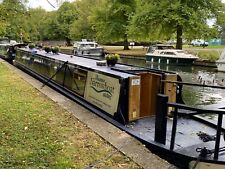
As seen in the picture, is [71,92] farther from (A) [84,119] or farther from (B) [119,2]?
(B) [119,2]

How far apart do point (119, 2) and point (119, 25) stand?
3.17 m

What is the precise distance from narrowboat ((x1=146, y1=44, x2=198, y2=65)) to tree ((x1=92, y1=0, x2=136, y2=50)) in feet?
39.5

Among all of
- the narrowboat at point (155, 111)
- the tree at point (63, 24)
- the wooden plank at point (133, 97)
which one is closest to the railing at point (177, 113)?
the narrowboat at point (155, 111)

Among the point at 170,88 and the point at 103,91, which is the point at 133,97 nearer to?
the point at 170,88

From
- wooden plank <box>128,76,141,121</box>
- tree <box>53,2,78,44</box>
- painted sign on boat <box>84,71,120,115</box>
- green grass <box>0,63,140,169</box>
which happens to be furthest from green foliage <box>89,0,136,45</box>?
wooden plank <box>128,76,141,121</box>

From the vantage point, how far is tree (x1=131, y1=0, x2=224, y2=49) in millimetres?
27828

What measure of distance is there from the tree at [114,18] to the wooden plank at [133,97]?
35.4m

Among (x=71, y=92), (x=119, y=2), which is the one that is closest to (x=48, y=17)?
(x=119, y=2)

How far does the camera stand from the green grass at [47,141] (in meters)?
4.22

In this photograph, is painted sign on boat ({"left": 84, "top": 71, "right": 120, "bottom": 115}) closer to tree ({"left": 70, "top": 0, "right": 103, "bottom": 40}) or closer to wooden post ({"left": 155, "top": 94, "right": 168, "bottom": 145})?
wooden post ({"left": 155, "top": 94, "right": 168, "bottom": 145})

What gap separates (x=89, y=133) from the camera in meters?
5.52

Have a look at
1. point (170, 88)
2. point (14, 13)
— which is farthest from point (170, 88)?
point (14, 13)

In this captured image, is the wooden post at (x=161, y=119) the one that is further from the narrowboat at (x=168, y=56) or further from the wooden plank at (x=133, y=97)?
the narrowboat at (x=168, y=56)

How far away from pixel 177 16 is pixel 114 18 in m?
16.3
